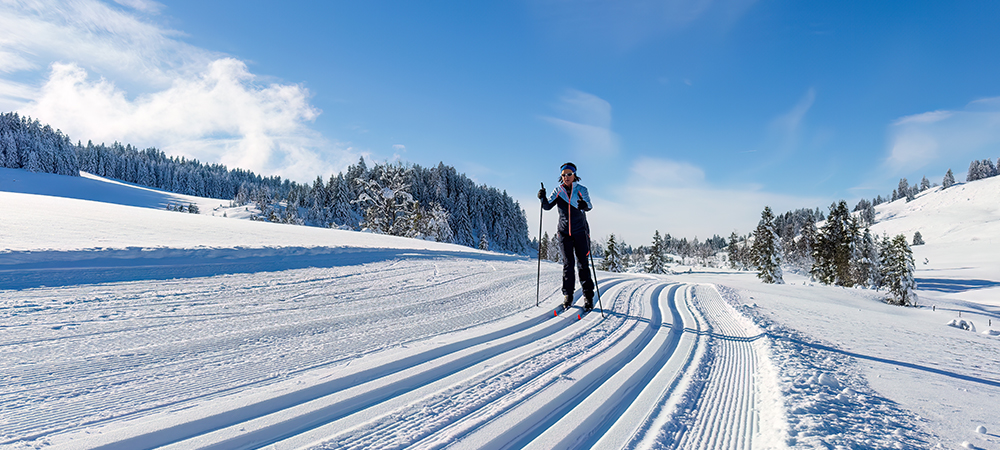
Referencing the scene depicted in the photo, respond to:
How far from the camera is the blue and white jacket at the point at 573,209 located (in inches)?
219

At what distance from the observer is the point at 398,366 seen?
8.90ft

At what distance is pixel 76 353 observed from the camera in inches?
96.7

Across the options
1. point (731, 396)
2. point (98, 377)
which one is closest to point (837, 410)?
point (731, 396)

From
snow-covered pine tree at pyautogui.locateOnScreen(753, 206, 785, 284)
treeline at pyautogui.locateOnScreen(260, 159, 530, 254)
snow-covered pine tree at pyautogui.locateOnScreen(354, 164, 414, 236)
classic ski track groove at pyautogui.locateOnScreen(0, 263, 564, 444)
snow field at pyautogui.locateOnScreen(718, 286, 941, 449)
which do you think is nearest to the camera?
classic ski track groove at pyautogui.locateOnScreen(0, 263, 564, 444)

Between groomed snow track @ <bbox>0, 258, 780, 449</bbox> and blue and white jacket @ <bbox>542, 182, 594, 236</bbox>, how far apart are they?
156 cm

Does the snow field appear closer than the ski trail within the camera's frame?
Yes

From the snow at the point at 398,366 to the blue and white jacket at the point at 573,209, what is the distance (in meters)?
1.13

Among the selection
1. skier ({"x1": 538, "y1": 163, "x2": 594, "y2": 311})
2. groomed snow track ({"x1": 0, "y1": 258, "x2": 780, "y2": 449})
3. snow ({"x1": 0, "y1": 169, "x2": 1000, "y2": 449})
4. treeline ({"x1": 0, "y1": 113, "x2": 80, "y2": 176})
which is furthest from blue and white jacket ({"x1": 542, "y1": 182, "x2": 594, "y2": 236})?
treeline ({"x1": 0, "y1": 113, "x2": 80, "y2": 176})

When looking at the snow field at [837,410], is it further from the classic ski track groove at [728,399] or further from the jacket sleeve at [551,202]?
the jacket sleeve at [551,202]

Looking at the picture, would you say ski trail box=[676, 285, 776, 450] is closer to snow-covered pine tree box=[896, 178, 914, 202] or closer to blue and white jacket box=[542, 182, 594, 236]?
blue and white jacket box=[542, 182, 594, 236]

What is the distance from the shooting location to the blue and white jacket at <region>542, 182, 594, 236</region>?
5.56 m

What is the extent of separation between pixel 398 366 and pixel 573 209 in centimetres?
364

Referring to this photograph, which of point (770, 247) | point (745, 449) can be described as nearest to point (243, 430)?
point (745, 449)

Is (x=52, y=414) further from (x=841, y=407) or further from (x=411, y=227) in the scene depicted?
(x=411, y=227)
